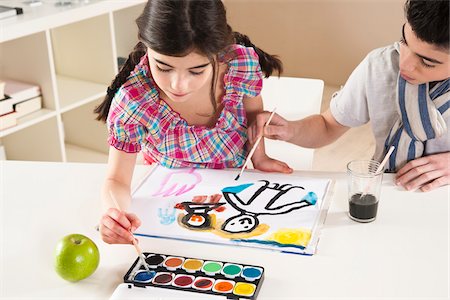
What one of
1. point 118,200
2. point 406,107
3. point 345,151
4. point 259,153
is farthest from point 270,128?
point 345,151

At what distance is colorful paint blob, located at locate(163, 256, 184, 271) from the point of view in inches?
44.2

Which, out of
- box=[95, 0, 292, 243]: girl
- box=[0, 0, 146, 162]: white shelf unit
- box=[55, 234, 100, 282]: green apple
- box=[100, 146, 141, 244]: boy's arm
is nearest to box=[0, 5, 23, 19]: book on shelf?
box=[0, 0, 146, 162]: white shelf unit

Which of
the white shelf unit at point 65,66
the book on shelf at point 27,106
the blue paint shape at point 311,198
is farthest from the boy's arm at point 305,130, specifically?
the book on shelf at point 27,106

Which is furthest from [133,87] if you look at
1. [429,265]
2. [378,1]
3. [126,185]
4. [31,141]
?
[378,1]

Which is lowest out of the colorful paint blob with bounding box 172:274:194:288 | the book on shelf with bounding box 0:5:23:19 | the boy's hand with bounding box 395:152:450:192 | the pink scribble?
the pink scribble

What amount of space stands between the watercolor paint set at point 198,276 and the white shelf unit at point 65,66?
155 cm

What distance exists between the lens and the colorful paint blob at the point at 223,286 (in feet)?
3.44

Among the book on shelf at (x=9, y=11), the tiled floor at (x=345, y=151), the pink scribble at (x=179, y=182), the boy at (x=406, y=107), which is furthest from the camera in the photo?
the tiled floor at (x=345, y=151)

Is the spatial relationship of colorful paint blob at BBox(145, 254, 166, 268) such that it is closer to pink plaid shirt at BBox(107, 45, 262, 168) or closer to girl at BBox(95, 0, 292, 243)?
girl at BBox(95, 0, 292, 243)

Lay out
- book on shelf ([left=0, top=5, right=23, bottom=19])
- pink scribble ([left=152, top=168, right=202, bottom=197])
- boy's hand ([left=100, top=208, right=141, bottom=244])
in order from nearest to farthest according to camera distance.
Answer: boy's hand ([left=100, top=208, right=141, bottom=244]) < pink scribble ([left=152, top=168, right=202, bottom=197]) < book on shelf ([left=0, top=5, right=23, bottom=19])

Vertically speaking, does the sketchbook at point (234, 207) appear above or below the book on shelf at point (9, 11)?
below

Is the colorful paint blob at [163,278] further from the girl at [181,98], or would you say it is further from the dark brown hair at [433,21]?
the dark brown hair at [433,21]

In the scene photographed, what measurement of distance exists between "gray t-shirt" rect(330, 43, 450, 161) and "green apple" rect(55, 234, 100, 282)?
0.82 metres

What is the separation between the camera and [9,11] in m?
2.46
